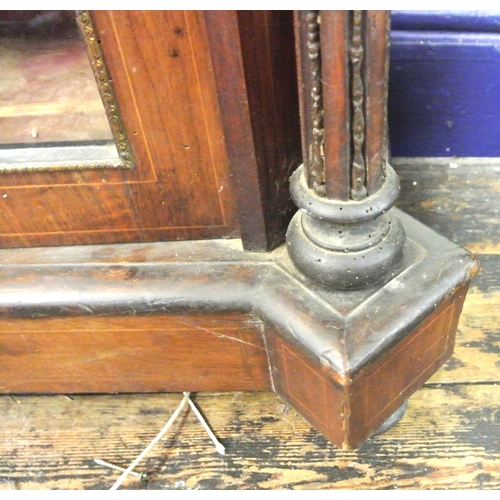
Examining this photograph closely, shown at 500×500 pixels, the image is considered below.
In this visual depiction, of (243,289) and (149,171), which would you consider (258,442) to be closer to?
(243,289)

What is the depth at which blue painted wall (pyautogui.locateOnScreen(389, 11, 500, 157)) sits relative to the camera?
1.02 metres

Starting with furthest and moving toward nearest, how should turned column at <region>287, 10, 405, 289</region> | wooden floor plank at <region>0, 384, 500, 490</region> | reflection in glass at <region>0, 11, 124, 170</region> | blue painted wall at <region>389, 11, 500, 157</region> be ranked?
blue painted wall at <region>389, 11, 500, 157</region> < wooden floor plank at <region>0, 384, 500, 490</region> < reflection in glass at <region>0, 11, 124, 170</region> < turned column at <region>287, 10, 405, 289</region>

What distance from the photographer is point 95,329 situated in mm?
794

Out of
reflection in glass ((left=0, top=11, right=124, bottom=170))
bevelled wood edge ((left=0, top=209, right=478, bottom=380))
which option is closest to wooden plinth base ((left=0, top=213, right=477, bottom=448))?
bevelled wood edge ((left=0, top=209, right=478, bottom=380))

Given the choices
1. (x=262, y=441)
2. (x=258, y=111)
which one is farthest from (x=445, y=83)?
(x=262, y=441)

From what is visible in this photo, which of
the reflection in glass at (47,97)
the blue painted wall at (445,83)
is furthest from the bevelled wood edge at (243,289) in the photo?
the blue painted wall at (445,83)

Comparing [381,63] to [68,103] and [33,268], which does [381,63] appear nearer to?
[68,103]

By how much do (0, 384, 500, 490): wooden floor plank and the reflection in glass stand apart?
0.42 meters

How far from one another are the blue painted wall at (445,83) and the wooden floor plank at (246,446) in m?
0.50

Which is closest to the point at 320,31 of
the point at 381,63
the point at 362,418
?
the point at 381,63

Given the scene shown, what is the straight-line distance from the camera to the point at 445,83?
1065 mm

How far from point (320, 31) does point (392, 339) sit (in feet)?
1.14

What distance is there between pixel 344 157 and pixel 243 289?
0.74 ft

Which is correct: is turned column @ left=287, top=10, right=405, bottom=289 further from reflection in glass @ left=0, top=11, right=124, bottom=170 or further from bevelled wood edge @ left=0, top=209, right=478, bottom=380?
reflection in glass @ left=0, top=11, right=124, bottom=170
